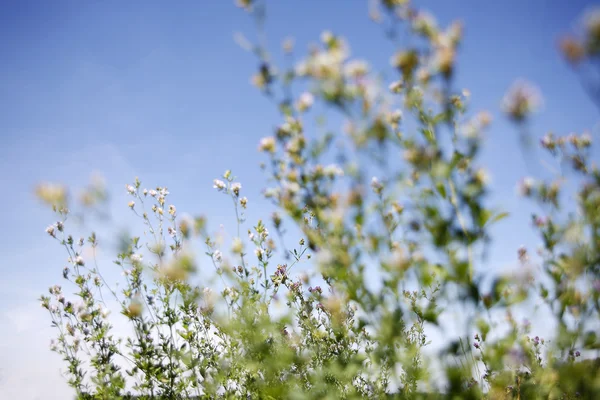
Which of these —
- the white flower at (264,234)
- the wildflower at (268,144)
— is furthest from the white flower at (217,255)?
the wildflower at (268,144)

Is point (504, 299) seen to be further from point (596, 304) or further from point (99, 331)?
point (99, 331)

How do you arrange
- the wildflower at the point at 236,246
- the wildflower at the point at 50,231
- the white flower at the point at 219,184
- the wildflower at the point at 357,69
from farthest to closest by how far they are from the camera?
the wildflower at the point at 50,231 < the white flower at the point at 219,184 < the wildflower at the point at 236,246 < the wildflower at the point at 357,69

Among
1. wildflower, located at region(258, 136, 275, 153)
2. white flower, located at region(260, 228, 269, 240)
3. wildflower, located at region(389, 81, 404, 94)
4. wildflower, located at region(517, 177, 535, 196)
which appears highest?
white flower, located at region(260, 228, 269, 240)

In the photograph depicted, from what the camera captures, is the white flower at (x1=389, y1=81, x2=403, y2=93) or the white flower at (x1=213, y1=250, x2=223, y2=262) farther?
the white flower at (x1=213, y1=250, x2=223, y2=262)

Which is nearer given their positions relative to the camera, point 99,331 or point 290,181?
point 290,181

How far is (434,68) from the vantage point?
1481 millimetres

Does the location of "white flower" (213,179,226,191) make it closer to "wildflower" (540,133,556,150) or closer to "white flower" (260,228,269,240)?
"white flower" (260,228,269,240)

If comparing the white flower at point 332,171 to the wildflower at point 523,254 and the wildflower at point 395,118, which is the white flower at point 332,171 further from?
the wildflower at point 523,254

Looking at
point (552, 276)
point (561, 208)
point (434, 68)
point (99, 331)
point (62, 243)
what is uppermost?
point (62, 243)

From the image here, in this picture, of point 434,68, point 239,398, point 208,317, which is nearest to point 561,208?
point 434,68

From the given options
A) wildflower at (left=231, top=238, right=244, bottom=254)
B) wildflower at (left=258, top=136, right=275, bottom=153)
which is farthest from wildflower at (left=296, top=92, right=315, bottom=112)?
wildflower at (left=231, top=238, right=244, bottom=254)

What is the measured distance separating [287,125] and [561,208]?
156 cm

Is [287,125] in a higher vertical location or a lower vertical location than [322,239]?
higher

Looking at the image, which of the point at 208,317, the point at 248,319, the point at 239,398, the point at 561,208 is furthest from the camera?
the point at 208,317
